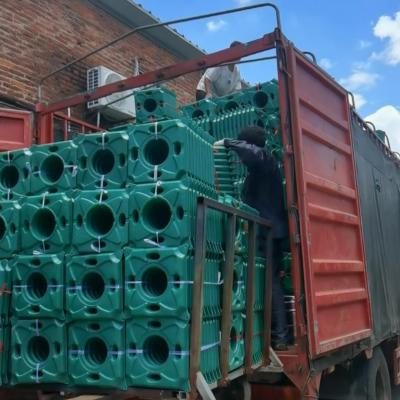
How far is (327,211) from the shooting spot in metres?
4.62

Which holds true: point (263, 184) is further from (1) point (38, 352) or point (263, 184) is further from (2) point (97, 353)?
(1) point (38, 352)

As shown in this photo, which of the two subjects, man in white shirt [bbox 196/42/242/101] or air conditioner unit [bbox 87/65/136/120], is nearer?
man in white shirt [bbox 196/42/242/101]

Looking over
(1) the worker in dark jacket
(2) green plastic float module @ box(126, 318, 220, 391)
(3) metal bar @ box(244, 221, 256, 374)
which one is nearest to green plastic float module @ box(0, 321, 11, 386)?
(2) green plastic float module @ box(126, 318, 220, 391)

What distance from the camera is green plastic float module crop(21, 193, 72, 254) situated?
3.17m

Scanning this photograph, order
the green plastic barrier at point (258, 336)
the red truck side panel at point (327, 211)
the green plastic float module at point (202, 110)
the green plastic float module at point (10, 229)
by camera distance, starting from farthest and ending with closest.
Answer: the green plastic float module at point (202, 110) < the red truck side panel at point (327, 211) < the green plastic barrier at point (258, 336) < the green plastic float module at point (10, 229)

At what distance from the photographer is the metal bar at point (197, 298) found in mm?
2781

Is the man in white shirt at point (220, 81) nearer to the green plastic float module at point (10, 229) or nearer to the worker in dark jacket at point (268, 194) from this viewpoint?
the worker in dark jacket at point (268, 194)

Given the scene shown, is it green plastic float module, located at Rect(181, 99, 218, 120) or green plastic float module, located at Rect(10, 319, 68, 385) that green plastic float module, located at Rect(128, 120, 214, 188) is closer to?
green plastic float module, located at Rect(10, 319, 68, 385)

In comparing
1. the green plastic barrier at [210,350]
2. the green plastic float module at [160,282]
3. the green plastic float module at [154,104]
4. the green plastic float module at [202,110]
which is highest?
the green plastic float module at [202,110]

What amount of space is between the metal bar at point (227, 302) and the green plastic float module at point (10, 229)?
49.1 inches

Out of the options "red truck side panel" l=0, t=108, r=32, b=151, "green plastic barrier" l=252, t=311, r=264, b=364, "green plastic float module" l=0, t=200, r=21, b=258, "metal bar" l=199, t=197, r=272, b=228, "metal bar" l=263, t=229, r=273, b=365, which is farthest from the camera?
"red truck side panel" l=0, t=108, r=32, b=151

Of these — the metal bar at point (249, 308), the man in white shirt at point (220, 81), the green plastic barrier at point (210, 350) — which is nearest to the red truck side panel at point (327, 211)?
the metal bar at point (249, 308)

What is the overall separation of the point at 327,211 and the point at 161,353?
7.26ft

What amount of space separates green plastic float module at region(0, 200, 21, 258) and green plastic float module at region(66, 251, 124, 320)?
1.37ft
